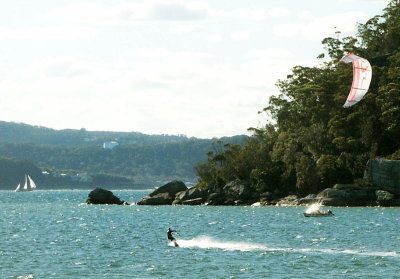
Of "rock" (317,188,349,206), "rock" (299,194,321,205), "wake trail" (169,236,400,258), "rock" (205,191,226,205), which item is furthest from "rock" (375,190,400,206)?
"wake trail" (169,236,400,258)

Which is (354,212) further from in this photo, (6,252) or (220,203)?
(6,252)

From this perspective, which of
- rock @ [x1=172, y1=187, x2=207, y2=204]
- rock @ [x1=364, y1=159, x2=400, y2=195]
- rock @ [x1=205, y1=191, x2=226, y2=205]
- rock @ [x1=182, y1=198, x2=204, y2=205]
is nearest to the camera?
rock @ [x1=364, y1=159, x2=400, y2=195]

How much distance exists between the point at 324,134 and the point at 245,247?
69.5 m

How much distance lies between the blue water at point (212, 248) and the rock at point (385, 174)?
64.0 feet

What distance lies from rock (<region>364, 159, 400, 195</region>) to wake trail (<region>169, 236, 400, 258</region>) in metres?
48.1

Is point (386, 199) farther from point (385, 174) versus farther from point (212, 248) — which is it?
point (212, 248)

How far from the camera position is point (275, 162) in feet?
404

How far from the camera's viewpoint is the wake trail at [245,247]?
48.6 m

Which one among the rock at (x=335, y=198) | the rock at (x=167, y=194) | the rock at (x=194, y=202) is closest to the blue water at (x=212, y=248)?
the rock at (x=335, y=198)

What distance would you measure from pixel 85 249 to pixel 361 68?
38218 millimetres

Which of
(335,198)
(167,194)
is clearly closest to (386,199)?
(335,198)

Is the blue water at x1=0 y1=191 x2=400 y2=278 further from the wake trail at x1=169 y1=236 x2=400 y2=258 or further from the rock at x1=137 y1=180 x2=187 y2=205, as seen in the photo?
the rock at x1=137 y1=180 x2=187 y2=205

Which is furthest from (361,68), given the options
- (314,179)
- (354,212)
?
(314,179)

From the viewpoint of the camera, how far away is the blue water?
42344 millimetres
